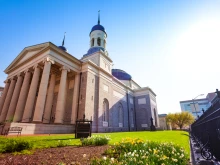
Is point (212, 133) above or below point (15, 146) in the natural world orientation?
above

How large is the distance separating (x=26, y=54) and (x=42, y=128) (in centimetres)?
1579

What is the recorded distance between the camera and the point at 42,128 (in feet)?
47.5

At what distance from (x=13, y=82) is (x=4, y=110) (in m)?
5.41

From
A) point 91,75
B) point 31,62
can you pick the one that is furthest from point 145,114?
point 31,62

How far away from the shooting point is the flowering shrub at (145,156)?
315 centimetres

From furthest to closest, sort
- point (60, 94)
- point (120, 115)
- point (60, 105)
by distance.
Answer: point (120, 115)
point (60, 94)
point (60, 105)

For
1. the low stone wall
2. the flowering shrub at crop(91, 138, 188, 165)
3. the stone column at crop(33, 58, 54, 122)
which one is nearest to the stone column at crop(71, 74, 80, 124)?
the low stone wall

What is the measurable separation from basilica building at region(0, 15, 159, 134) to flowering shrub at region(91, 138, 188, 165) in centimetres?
1246

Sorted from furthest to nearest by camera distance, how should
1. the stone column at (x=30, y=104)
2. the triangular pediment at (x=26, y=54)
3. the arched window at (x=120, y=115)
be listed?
the arched window at (x=120, y=115), the triangular pediment at (x=26, y=54), the stone column at (x=30, y=104)

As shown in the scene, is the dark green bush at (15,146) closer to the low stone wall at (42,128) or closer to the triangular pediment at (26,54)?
the low stone wall at (42,128)

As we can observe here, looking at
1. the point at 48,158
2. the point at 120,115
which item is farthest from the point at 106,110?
the point at 48,158

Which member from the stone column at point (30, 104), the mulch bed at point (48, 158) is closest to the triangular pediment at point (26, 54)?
the stone column at point (30, 104)

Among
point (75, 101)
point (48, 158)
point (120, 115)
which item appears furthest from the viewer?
point (120, 115)

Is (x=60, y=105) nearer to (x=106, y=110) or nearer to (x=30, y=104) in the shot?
(x=30, y=104)
